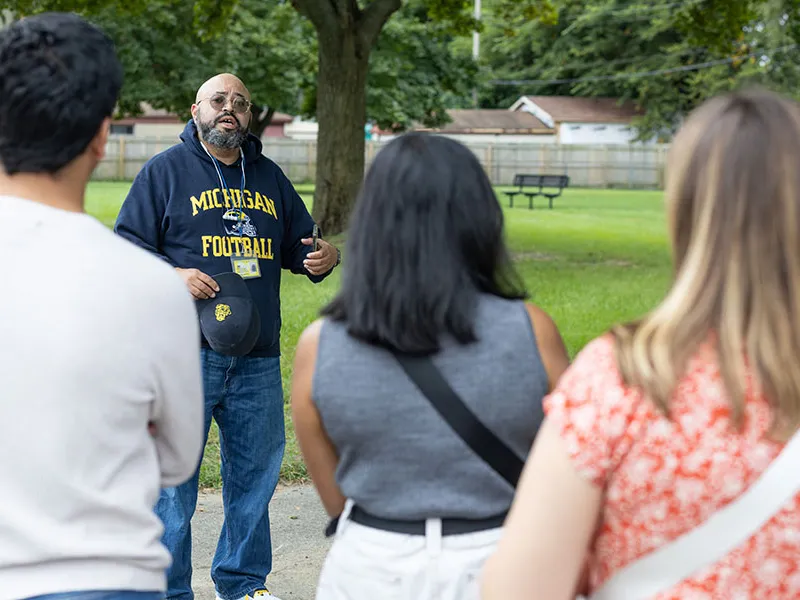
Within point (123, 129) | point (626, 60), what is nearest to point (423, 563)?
point (626, 60)

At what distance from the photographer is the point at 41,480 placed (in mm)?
1989

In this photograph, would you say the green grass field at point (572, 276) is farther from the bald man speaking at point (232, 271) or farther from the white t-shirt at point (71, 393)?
the bald man speaking at point (232, 271)

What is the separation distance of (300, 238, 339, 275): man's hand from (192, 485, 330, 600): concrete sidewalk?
1.34m

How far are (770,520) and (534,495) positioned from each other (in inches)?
14.5

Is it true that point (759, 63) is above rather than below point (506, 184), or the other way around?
above

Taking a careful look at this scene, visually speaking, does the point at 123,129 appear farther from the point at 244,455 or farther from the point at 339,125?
the point at 244,455

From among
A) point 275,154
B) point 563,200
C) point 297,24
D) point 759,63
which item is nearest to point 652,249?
point 297,24

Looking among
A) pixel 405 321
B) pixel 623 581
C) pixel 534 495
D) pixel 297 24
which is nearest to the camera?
pixel 534 495

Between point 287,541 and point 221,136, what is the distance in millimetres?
2029

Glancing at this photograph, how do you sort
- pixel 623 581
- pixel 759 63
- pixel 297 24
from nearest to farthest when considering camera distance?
pixel 623 581 < pixel 297 24 < pixel 759 63

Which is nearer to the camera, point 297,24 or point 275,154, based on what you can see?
point 297,24

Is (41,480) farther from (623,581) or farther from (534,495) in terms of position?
(623,581)

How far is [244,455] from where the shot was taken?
14.9 ft

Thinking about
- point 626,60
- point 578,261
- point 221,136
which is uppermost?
point 626,60
